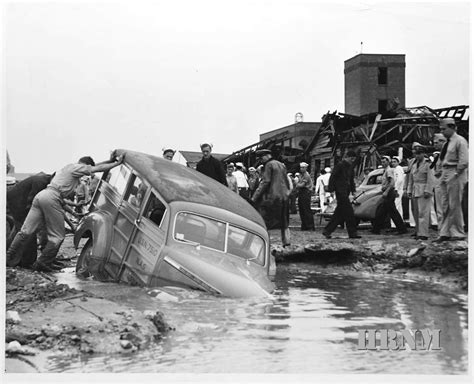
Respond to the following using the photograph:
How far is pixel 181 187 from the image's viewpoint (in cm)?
589

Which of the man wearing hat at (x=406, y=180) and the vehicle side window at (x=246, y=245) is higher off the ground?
the man wearing hat at (x=406, y=180)

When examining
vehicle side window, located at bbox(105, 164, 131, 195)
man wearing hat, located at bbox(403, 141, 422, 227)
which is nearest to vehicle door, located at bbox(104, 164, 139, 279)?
vehicle side window, located at bbox(105, 164, 131, 195)

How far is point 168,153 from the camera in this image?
6809mm

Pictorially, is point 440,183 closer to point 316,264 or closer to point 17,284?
point 316,264

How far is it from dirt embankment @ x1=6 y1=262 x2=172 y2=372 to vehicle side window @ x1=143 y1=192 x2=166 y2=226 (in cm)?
94

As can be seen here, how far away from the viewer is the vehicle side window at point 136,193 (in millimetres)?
6016

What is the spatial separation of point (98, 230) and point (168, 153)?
122 cm

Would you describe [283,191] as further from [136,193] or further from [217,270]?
[217,270]

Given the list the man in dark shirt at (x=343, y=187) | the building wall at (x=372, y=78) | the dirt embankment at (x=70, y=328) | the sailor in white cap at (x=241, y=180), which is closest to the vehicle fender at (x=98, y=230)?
the dirt embankment at (x=70, y=328)

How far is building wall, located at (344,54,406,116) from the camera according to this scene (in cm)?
669

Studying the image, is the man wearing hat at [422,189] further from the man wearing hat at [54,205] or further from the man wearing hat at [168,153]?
the man wearing hat at [54,205]

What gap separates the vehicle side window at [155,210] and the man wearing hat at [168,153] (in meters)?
0.99

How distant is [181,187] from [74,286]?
4.90 feet

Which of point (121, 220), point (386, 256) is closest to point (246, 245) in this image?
point (121, 220)
